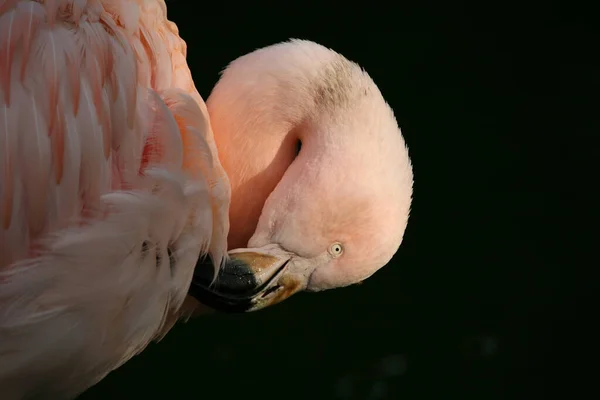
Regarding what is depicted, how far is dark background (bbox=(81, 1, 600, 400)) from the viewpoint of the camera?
3812 millimetres

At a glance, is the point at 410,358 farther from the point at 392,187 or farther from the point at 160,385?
the point at 392,187

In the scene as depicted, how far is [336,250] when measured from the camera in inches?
105

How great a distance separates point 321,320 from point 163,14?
73.1 inches

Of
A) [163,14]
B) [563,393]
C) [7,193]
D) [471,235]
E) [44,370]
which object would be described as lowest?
[563,393]

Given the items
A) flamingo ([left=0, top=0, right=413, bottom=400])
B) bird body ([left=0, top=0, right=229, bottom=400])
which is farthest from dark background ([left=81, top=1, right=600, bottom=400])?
bird body ([left=0, top=0, right=229, bottom=400])

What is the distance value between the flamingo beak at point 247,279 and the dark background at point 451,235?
46.7 inches

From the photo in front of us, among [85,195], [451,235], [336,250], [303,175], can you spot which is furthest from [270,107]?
[451,235]

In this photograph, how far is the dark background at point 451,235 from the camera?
3.81m

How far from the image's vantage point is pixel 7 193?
214 cm

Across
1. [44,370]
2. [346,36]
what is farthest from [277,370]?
[346,36]

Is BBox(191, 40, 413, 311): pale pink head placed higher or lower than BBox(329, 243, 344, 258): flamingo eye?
higher

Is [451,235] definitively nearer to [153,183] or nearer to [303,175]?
[303,175]

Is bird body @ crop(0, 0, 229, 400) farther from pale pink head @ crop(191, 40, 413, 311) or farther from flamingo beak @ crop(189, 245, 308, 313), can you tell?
pale pink head @ crop(191, 40, 413, 311)

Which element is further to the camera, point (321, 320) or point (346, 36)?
point (346, 36)
